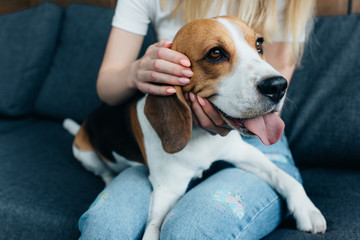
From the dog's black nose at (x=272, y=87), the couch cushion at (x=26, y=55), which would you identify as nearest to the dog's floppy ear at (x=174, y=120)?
the dog's black nose at (x=272, y=87)

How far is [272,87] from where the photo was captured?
942 mm

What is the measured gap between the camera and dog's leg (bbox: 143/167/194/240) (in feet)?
4.02

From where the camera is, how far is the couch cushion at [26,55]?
2.60m

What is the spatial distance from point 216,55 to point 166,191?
579mm

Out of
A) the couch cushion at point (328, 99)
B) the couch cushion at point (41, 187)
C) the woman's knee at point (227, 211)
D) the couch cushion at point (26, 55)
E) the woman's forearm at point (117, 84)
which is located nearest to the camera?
the woman's knee at point (227, 211)

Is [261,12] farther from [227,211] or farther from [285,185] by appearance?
[227,211]

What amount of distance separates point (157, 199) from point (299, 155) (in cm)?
92

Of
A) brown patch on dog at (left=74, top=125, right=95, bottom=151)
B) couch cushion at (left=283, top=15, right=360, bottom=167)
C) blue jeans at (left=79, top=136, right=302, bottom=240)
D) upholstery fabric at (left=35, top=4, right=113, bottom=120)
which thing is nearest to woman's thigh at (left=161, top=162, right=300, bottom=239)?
blue jeans at (left=79, top=136, right=302, bottom=240)

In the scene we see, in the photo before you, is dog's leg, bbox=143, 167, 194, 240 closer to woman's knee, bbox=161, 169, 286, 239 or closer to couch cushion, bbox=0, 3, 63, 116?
woman's knee, bbox=161, 169, 286, 239

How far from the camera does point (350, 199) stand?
1.35m

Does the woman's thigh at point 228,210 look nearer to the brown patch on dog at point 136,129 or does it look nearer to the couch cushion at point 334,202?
the couch cushion at point 334,202

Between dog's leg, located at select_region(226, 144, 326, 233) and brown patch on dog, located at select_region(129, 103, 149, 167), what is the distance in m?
0.38

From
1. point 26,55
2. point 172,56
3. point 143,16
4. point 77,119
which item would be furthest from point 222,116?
point 26,55

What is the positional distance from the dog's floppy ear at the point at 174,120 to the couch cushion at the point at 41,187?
641 mm
